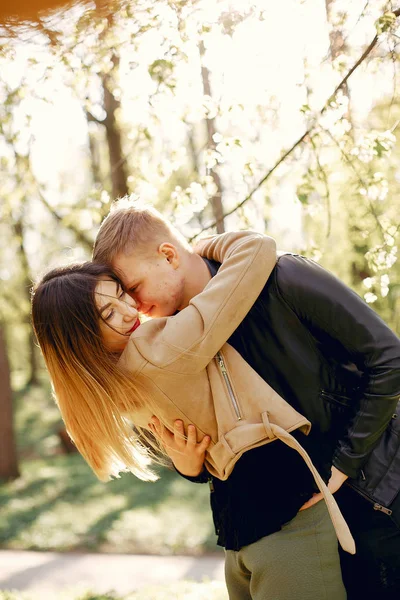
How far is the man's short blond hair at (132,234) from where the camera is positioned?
251cm

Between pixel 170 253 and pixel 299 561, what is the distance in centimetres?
117

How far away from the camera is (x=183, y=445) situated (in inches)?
95.1

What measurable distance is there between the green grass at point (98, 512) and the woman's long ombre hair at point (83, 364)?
611 cm

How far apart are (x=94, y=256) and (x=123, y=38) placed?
6.77 feet

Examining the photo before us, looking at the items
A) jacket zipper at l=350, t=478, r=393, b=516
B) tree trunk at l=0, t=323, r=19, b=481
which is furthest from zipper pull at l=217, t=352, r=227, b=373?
tree trunk at l=0, t=323, r=19, b=481

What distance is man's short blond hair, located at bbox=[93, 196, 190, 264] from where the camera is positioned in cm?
251

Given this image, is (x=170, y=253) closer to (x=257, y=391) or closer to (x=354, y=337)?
(x=257, y=391)

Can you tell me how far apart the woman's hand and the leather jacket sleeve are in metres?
0.48

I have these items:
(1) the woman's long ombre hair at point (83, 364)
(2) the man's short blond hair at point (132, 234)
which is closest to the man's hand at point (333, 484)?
(1) the woman's long ombre hair at point (83, 364)

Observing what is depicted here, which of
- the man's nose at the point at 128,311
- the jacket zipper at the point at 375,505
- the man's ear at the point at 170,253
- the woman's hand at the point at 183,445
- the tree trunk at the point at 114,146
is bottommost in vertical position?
the tree trunk at the point at 114,146

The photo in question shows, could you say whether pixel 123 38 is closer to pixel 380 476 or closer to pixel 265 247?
pixel 265 247

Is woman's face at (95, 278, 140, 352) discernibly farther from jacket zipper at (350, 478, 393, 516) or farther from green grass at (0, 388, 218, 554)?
green grass at (0, 388, 218, 554)

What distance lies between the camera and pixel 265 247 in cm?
231

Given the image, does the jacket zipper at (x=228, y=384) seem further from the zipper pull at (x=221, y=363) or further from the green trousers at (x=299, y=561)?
the green trousers at (x=299, y=561)
